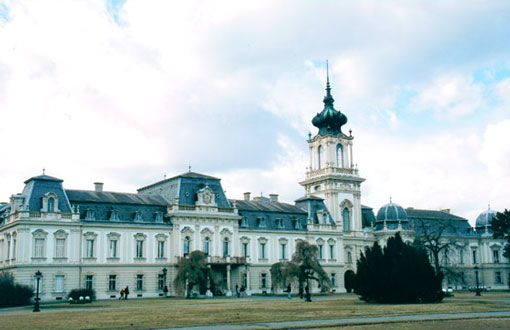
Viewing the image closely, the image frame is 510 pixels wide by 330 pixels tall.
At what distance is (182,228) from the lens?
7025cm

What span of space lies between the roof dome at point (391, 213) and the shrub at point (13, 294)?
173 feet

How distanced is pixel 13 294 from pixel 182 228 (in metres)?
20.5

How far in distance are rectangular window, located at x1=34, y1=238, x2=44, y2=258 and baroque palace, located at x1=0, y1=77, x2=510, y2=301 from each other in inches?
3.6

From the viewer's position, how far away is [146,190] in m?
80.4

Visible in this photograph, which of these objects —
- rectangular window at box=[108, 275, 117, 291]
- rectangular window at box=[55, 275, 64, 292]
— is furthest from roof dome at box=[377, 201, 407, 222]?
rectangular window at box=[55, 275, 64, 292]

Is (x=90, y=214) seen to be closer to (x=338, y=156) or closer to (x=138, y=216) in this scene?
(x=138, y=216)

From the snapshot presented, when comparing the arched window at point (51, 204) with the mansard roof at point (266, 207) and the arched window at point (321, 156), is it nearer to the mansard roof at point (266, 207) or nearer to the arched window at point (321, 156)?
the mansard roof at point (266, 207)

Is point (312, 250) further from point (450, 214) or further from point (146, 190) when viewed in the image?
point (450, 214)

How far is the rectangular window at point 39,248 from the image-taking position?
204ft

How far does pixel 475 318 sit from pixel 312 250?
103ft

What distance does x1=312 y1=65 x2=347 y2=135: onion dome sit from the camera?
90.9 metres

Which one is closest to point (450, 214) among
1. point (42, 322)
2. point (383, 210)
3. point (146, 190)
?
point (383, 210)

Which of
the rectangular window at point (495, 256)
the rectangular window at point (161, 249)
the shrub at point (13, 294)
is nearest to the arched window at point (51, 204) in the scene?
the shrub at point (13, 294)

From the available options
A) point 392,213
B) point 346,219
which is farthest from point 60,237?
point 392,213
